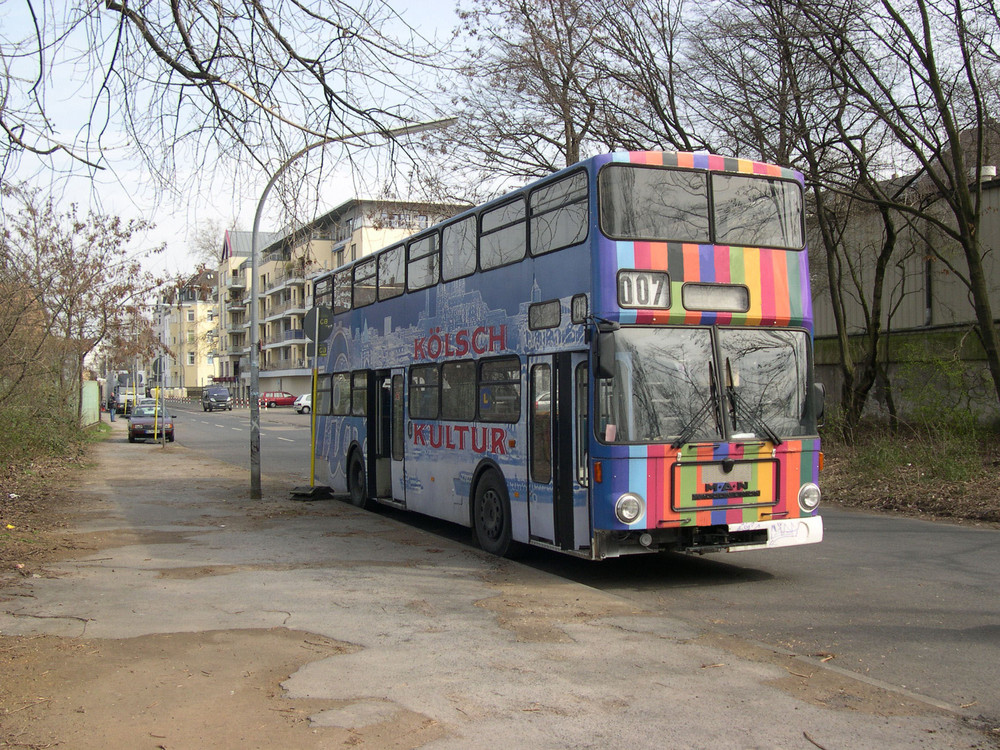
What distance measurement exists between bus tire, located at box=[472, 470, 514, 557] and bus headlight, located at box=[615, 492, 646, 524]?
211cm

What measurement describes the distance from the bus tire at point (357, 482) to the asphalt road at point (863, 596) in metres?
2.46

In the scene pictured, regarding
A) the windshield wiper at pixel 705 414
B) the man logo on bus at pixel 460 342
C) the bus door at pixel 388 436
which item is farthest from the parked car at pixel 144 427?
the windshield wiper at pixel 705 414

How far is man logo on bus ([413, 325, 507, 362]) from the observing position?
10.5m

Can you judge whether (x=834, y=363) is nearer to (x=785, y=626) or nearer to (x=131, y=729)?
(x=785, y=626)

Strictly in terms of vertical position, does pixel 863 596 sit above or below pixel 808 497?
below

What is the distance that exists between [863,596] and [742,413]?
74.2 inches

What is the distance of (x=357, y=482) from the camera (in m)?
15.5

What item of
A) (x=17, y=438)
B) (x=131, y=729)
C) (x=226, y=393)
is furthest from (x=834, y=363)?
(x=226, y=393)

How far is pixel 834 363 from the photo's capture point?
Result: 90.6ft

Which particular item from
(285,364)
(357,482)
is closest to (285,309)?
(285,364)

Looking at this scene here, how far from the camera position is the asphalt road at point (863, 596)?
605cm

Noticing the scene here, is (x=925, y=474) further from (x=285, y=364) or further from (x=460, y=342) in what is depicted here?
(x=285, y=364)

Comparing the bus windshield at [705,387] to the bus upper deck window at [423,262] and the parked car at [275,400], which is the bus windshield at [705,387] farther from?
the parked car at [275,400]

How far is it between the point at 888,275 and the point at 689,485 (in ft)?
70.4
